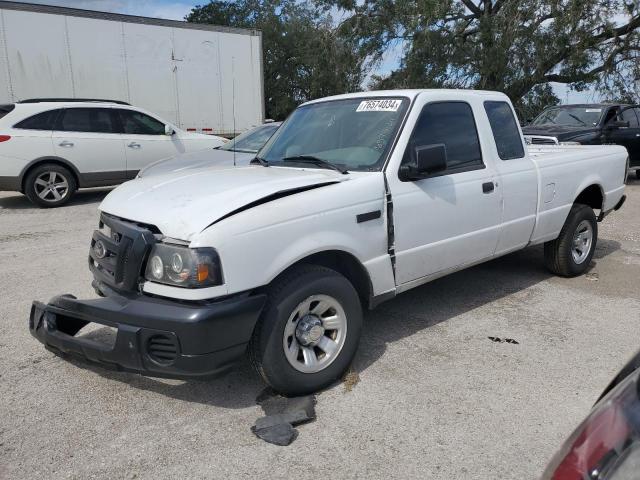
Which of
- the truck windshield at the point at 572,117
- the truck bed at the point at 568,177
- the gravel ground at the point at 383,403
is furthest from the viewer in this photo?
the truck windshield at the point at 572,117

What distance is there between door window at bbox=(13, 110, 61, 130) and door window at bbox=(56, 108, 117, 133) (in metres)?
0.12

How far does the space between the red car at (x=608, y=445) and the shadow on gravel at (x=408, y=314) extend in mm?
2209

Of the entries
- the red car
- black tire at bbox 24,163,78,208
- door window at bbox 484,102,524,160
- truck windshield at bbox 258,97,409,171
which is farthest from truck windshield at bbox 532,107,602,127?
the red car

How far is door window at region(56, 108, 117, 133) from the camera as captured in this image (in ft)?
32.3

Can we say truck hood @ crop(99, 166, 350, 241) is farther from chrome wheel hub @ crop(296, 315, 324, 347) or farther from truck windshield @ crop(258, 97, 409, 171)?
chrome wheel hub @ crop(296, 315, 324, 347)

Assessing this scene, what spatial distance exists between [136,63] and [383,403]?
12.2m

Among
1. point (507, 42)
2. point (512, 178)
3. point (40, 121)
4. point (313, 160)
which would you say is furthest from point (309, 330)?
point (507, 42)

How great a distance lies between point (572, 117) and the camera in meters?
12.1

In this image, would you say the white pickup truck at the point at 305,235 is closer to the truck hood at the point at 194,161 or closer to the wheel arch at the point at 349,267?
the wheel arch at the point at 349,267

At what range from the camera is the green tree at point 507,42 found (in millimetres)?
17297

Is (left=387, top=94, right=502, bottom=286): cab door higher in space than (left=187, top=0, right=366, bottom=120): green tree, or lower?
lower

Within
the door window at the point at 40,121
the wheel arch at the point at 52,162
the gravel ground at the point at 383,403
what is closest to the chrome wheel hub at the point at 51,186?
the wheel arch at the point at 52,162

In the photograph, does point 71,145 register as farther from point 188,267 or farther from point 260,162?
point 188,267

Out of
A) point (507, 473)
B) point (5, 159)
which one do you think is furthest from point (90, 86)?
point (507, 473)
